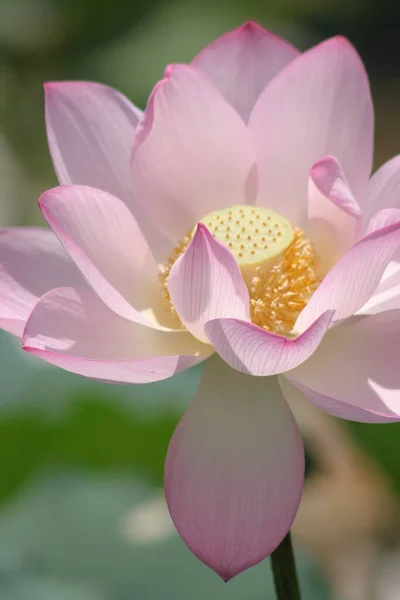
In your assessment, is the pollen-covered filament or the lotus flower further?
the pollen-covered filament

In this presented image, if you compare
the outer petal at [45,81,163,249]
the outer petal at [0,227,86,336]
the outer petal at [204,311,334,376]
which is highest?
the outer petal at [45,81,163,249]

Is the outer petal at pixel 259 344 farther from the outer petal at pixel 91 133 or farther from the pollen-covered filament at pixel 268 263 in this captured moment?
the outer petal at pixel 91 133

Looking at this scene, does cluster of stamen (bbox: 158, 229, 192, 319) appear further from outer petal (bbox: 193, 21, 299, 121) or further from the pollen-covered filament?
outer petal (bbox: 193, 21, 299, 121)

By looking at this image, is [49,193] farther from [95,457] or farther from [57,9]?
[57,9]

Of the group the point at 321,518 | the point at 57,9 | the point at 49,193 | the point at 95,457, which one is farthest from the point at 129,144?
the point at 57,9

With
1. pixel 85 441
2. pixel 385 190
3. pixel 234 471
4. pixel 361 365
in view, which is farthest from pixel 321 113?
pixel 85 441

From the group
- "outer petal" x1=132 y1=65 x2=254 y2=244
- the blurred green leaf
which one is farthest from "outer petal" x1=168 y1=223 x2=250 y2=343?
the blurred green leaf

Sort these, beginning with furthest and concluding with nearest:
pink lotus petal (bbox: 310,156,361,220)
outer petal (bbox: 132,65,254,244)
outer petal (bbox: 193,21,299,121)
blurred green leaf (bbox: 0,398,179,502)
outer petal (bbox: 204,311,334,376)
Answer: blurred green leaf (bbox: 0,398,179,502), outer petal (bbox: 193,21,299,121), outer petal (bbox: 132,65,254,244), pink lotus petal (bbox: 310,156,361,220), outer petal (bbox: 204,311,334,376)
